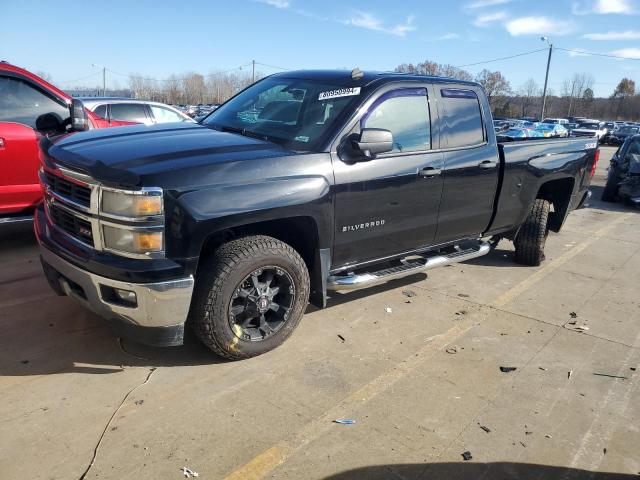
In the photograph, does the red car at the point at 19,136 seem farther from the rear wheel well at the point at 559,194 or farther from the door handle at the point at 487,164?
the rear wheel well at the point at 559,194

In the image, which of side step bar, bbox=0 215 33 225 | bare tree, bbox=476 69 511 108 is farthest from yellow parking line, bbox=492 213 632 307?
bare tree, bbox=476 69 511 108

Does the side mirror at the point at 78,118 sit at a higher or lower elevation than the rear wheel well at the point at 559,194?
higher

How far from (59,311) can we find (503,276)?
455cm

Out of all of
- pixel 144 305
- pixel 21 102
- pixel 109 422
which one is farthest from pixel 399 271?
pixel 21 102

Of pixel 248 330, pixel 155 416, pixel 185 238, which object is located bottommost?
pixel 155 416

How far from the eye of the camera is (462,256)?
491 centimetres

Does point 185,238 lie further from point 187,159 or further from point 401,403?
point 401,403

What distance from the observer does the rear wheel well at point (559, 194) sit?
620 centimetres

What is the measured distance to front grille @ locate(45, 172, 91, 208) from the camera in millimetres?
3132

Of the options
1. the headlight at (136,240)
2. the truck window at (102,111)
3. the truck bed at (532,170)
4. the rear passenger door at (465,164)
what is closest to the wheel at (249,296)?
the headlight at (136,240)

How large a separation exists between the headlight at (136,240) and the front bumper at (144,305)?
198 mm

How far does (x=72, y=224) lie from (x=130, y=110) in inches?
320

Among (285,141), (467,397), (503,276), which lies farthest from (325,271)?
(503,276)

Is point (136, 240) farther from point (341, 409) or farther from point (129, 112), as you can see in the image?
point (129, 112)
